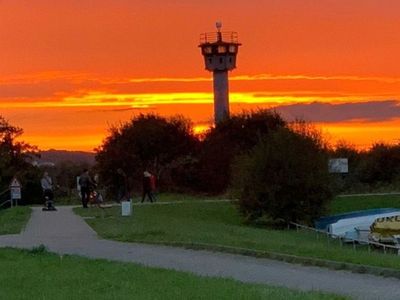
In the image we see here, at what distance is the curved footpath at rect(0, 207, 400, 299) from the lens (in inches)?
559

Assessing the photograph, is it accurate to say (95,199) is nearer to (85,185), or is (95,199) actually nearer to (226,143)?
(85,185)

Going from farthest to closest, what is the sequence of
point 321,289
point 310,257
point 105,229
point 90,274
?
point 105,229, point 310,257, point 90,274, point 321,289

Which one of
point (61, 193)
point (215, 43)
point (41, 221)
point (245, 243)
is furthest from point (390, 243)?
point (215, 43)

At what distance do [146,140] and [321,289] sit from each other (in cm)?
5561

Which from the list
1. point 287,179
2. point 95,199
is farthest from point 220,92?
point 287,179

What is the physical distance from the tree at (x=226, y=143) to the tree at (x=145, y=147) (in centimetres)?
205

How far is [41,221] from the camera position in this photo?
96.4 ft

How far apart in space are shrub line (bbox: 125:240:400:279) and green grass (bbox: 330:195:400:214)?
20671 millimetres

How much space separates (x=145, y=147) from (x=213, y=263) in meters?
51.4

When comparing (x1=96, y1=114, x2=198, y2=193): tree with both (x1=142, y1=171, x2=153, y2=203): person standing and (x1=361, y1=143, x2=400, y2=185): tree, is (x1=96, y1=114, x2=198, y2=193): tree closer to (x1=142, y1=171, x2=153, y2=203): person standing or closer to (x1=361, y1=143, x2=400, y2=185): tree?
(x1=361, y1=143, x2=400, y2=185): tree

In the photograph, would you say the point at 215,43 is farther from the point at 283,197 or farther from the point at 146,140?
the point at 283,197

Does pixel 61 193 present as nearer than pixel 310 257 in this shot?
No

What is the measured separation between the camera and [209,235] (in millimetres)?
22469

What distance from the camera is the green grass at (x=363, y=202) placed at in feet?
137
